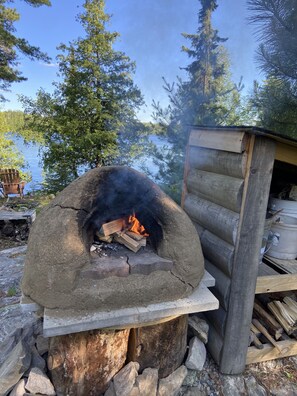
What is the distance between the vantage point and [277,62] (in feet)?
7.18

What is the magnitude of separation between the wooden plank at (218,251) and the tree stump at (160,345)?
0.48m

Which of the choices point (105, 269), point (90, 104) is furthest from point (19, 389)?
point (90, 104)

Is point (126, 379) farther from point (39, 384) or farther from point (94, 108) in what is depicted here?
point (94, 108)

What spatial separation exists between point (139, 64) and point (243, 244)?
2.20 m

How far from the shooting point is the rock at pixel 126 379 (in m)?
1.62

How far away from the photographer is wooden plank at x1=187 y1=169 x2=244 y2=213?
178 centimetres

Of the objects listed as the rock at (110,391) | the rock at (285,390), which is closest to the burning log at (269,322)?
the rock at (285,390)

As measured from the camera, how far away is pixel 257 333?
219 centimetres

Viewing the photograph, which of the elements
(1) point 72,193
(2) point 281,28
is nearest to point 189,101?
(2) point 281,28

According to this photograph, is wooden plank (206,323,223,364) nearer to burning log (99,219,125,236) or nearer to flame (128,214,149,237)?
flame (128,214,149,237)

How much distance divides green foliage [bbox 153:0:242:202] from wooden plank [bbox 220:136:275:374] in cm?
240

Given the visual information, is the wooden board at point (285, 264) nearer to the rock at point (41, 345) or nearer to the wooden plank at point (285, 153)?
the wooden plank at point (285, 153)

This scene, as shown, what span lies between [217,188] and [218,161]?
218 mm

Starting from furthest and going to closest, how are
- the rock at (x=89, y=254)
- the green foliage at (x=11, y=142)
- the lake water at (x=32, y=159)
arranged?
the lake water at (x=32, y=159), the green foliage at (x=11, y=142), the rock at (x=89, y=254)
